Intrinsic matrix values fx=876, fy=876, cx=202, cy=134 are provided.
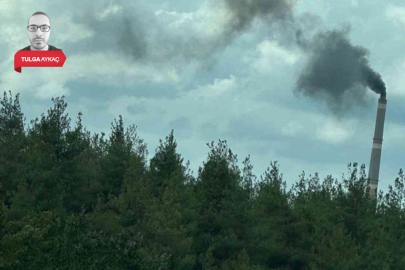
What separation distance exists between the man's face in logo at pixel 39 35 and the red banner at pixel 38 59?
2.64 ft

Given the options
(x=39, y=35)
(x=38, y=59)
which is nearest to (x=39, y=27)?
(x=39, y=35)

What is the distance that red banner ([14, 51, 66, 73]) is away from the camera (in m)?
63.6

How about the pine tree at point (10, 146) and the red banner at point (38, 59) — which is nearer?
the red banner at point (38, 59)

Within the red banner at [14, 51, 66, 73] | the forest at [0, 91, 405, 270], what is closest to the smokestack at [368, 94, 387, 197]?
the forest at [0, 91, 405, 270]

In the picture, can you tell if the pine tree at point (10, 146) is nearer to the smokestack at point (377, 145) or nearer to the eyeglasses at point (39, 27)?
the eyeglasses at point (39, 27)

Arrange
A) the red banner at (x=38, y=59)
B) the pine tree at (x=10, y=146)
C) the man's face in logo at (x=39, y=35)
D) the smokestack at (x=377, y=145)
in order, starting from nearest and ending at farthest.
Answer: the red banner at (x=38, y=59)
the man's face in logo at (x=39, y=35)
the pine tree at (x=10, y=146)
the smokestack at (x=377, y=145)

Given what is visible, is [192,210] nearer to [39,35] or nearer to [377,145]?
[39,35]

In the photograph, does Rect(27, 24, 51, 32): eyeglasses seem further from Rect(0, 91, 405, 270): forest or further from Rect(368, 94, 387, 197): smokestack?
Rect(368, 94, 387, 197): smokestack

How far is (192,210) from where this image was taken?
7488 cm

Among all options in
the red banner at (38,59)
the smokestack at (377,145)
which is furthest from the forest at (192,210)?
the smokestack at (377,145)

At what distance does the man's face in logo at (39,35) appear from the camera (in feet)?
218

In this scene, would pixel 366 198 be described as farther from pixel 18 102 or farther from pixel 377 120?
pixel 18 102

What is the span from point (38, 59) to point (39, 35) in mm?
2007

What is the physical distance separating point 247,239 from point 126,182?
40.3 feet
